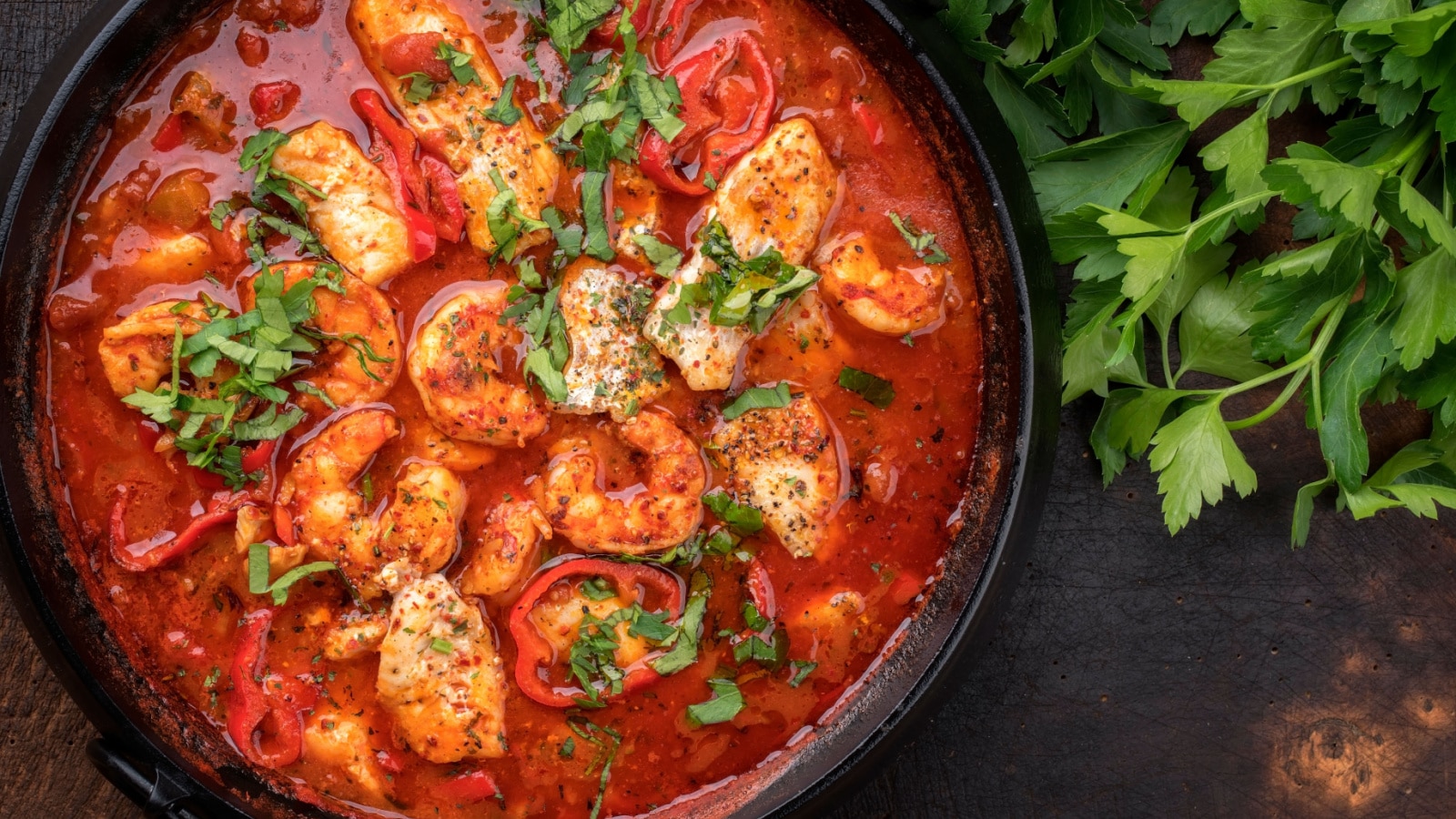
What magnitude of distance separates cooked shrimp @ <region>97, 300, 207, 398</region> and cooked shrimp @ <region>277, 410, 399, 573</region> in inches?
16.1

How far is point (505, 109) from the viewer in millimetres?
2590

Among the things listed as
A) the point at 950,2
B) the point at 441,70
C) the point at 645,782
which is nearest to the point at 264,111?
the point at 441,70

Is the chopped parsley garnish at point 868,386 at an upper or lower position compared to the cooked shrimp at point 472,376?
lower

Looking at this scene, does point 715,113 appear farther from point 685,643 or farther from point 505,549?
point 685,643

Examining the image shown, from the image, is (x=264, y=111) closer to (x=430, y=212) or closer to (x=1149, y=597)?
(x=430, y=212)

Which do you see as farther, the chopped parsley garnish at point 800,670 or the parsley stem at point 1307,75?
the chopped parsley garnish at point 800,670

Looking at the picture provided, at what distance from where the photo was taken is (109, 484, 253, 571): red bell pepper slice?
8.47ft

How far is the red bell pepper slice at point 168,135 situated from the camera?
2553 mm

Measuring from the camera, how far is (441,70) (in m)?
2.56

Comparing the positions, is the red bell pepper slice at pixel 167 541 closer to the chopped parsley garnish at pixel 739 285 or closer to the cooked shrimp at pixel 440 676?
the cooked shrimp at pixel 440 676

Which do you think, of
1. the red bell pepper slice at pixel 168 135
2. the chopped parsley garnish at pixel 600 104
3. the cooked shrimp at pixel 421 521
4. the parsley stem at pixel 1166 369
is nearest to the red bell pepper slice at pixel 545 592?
the cooked shrimp at pixel 421 521

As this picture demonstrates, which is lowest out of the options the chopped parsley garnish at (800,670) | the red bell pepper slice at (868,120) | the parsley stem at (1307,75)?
the chopped parsley garnish at (800,670)

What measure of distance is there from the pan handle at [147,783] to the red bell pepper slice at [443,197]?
1555mm

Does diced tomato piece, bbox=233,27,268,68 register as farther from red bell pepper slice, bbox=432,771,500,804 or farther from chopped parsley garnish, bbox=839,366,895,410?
red bell pepper slice, bbox=432,771,500,804
